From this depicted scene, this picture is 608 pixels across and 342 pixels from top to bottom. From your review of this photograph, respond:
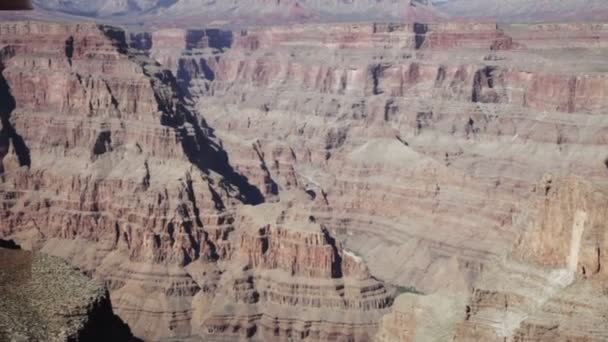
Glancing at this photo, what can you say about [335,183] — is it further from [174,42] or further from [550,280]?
[174,42]

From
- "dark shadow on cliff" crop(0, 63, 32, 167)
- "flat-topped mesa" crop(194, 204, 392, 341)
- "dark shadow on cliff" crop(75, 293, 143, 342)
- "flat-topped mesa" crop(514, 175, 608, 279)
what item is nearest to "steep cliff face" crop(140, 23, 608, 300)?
"flat-topped mesa" crop(194, 204, 392, 341)

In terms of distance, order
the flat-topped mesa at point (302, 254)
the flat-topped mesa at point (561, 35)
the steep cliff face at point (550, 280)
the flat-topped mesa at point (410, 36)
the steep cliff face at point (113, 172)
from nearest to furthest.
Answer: the steep cliff face at point (550, 280) < the flat-topped mesa at point (302, 254) < the steep cliff face at point (113, 172) < the flat-topped mesa at point (561, 35) < the flat-topped mesa at point (410, 36)

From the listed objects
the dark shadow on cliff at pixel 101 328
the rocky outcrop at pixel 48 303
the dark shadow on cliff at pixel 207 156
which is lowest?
the dark shadow on cliff at pixel 207 156

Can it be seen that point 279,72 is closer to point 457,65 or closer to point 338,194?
point 457,65

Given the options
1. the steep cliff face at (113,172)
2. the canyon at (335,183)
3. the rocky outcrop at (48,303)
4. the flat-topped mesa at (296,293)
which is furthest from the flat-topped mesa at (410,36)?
the rocky outcrop at (48,303)

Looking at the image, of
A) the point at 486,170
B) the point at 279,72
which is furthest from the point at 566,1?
the point at 486,170

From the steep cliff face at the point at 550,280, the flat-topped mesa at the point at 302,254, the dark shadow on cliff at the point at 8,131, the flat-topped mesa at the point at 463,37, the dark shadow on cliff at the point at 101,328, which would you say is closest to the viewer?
the dark shadow on cliff at the point at 101,328

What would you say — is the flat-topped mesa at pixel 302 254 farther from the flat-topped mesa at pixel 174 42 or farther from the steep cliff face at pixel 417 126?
the flat-topped mesa at pixel 174 42

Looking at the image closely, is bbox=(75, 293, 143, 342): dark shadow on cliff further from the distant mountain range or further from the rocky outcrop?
the distant mountain range
